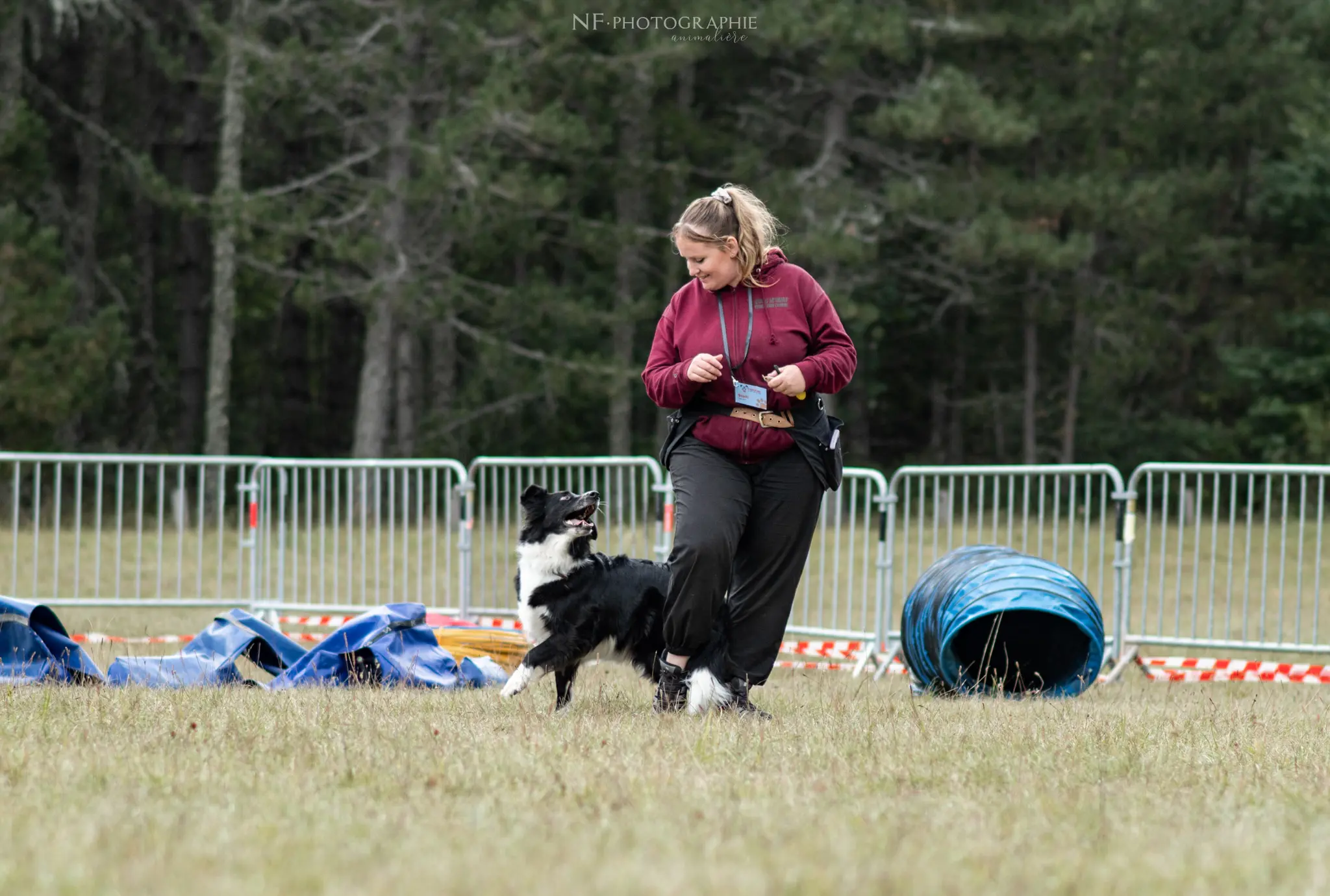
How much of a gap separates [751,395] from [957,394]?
97.7 ft

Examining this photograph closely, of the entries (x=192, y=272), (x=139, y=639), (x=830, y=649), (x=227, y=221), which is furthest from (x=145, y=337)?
(x=830, y=649)

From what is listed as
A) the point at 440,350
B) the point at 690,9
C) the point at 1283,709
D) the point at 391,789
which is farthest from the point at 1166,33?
the point at 391,789

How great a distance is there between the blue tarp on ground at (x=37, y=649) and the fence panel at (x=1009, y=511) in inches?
197

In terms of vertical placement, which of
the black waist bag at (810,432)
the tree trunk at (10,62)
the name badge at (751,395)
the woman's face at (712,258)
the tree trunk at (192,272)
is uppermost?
the tree trunk at (10,62)

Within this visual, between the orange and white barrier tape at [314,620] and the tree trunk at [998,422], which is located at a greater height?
the tree trunk at [998,422]

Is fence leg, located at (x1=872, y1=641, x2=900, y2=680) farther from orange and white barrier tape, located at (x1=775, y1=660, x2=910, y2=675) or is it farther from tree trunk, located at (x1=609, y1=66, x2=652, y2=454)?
tree trunk, located at (x1=609, y1=66, x2=652, y2=454)

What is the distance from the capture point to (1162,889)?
2.99 m

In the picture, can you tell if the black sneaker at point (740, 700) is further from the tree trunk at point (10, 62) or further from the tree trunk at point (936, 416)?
the tree trunk at point (936, 416)

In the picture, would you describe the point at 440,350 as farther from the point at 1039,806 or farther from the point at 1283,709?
the point at 1039,806

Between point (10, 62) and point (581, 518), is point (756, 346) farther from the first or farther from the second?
point (10, 62)

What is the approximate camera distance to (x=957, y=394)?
34.7m

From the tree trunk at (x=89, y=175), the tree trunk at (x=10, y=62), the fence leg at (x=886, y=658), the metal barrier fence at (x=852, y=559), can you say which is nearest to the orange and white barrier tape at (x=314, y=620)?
the metal barrier fence at (x=852, y=559)

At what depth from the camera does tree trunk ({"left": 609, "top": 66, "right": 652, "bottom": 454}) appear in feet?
80.4

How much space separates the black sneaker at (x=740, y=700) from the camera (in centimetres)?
575
